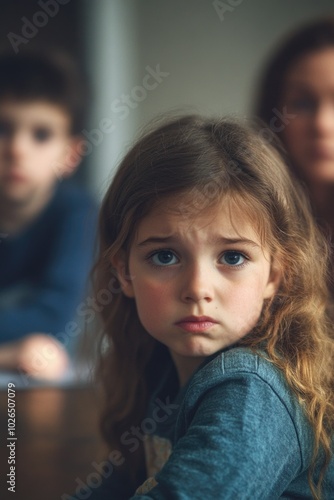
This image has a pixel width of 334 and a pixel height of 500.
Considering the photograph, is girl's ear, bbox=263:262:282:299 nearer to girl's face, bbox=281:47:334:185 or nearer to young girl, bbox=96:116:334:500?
young girl, bbox=96:116:334:500

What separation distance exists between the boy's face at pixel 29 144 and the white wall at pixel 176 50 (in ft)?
1.24

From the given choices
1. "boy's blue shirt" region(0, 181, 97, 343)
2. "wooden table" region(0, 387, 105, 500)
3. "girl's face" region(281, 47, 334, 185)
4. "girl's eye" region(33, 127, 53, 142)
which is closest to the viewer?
"wooden table" region(0, 387, 105, 500)

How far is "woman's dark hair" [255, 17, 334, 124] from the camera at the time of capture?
1.38 m

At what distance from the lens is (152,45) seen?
2387 mm

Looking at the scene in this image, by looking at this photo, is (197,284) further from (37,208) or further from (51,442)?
(37,208)

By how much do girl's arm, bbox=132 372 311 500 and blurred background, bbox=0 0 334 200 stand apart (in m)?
1.59

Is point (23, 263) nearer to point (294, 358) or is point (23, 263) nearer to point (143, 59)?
point (143, 59)

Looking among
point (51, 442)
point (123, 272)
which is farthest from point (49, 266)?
point (123, 272)

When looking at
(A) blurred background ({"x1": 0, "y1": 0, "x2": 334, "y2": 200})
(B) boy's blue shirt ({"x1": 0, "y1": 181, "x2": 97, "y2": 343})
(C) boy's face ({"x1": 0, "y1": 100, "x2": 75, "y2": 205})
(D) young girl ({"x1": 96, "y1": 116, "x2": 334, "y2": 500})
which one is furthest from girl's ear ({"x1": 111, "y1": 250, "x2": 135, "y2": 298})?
(A) blurred background ({"x1": 0, "y1": 0, "x2": 334, "y2": 200})

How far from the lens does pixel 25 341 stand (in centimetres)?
158

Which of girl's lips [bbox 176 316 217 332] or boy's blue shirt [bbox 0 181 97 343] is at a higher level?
boy's blue shirt [bbox 0 181 97 343]

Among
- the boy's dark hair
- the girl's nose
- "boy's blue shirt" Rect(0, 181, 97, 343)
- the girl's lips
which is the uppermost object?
the boy's dark hair

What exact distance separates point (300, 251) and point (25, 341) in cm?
87

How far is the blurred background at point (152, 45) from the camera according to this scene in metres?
2.29
